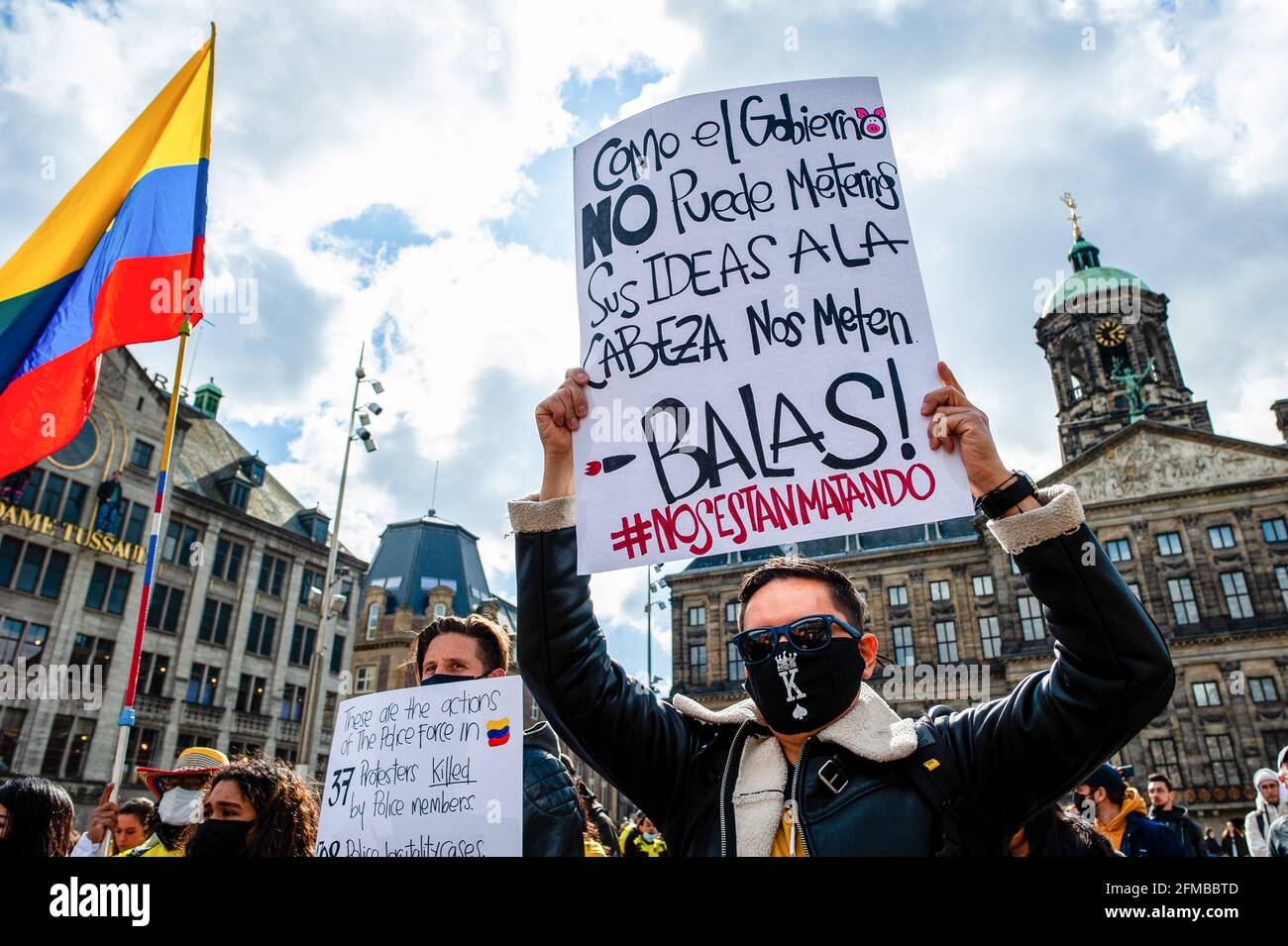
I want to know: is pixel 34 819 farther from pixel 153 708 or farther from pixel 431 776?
pixel 153 708

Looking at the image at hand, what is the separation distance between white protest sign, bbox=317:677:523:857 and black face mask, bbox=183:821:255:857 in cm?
88

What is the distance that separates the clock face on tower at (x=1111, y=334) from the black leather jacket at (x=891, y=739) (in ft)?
194

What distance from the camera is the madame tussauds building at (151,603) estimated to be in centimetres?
2736

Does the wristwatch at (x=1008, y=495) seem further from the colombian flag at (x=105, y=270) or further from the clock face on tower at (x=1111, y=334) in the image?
the clock face on tower at (x=1111, y=334)

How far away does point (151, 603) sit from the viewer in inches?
1310

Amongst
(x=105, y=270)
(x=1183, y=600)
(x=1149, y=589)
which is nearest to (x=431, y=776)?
(x=105, y=270)

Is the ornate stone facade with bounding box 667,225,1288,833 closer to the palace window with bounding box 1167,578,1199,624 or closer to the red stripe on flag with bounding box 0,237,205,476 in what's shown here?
the palace window with bounding box 1167,578,1199,624

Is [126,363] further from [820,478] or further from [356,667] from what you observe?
[820,478]

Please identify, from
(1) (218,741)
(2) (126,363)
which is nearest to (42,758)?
(1) (218,741)

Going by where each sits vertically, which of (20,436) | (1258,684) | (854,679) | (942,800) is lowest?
(942,800)

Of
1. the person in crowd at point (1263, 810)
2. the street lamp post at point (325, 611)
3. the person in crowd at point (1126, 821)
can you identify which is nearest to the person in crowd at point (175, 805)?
the person in crowd at point (1126, 821)

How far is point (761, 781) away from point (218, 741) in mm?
36312

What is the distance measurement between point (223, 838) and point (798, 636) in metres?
2.87
